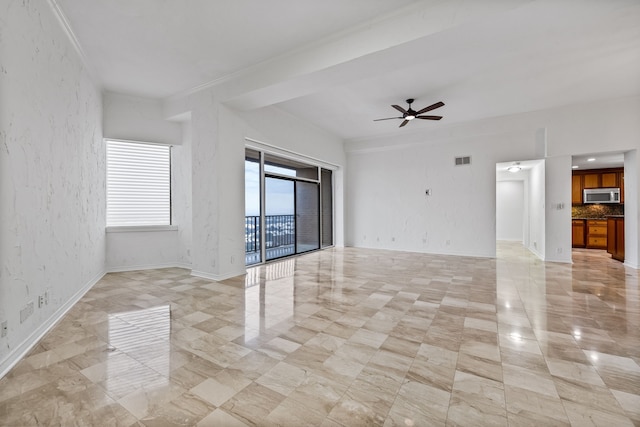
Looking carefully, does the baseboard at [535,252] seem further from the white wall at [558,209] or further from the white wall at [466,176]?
the white wall at [558,209]

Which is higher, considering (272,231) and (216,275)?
(272,231)

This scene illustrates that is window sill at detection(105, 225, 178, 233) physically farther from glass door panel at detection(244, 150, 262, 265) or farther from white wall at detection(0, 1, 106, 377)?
glass door panel at detection(244, 150, 262, 265)

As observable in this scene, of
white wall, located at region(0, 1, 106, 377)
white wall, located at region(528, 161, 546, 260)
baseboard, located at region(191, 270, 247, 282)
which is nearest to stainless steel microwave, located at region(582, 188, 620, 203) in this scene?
white wall, located at region(528, 161, 546, 260)

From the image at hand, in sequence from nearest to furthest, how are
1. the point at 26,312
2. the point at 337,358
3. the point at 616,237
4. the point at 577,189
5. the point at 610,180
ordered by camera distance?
the point at 337,358, the point at 26,312, the point at 616,237, the point at 610,180, the point at 577,189

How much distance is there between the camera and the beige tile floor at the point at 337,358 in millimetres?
1609

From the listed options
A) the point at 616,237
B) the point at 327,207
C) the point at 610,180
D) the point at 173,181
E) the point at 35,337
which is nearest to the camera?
the point at 35,337

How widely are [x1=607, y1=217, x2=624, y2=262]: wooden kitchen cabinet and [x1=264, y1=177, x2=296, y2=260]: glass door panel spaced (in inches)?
283

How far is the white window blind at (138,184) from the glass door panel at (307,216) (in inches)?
114

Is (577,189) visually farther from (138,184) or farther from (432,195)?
(138,184)

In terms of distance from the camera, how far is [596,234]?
816 cm

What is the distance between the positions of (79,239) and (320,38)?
13.2 ft

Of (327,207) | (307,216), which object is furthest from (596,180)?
(307,216)

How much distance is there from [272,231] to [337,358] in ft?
14.6

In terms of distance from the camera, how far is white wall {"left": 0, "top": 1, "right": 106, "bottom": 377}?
7.16 feet
